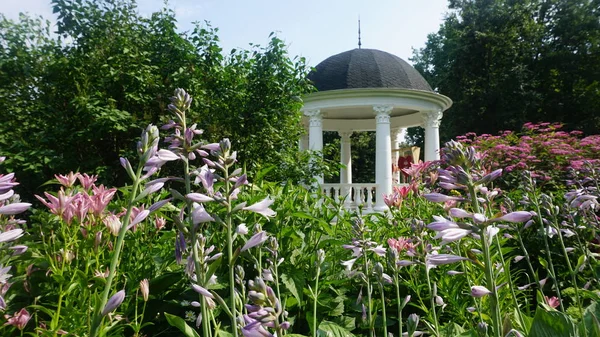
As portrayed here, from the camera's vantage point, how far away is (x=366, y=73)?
43.2 feet

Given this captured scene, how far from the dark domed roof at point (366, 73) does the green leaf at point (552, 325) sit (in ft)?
39.5

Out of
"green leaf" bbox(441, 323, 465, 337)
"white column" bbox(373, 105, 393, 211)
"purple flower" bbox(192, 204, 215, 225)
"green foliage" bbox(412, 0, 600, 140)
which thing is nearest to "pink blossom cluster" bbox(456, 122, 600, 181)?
"white column" bbox(373, 105, 393, 211)

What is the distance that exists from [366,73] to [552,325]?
1268 centimetres

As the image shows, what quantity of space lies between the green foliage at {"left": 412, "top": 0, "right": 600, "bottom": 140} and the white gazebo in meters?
8.08

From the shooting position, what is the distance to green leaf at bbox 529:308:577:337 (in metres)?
1.08

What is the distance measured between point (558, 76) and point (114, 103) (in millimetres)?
22877

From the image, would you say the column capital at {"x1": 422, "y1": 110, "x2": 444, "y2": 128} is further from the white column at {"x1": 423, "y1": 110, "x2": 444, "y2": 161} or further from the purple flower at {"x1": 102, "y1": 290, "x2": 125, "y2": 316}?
the purple flower at {"x1": 102, "y1": 290, "x2": 125, "y2": 316}

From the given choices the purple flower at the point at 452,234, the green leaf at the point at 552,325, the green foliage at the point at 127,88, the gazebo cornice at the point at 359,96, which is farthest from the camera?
the gazebo cornice at the point at 359,96

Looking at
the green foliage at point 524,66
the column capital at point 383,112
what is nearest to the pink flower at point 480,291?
the column capital at point 383,112

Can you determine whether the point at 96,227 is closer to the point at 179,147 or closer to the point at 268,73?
the point at 179,147

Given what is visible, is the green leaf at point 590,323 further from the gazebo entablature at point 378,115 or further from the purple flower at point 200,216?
the gazebo entablature at point 378,115

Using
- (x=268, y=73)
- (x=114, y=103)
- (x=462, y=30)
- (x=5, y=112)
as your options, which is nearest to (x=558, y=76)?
(x=462, y=30)

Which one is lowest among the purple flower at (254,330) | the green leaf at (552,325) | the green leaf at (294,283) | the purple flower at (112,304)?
the green leaf at (294,283)

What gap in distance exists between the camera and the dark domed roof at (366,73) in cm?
1296
